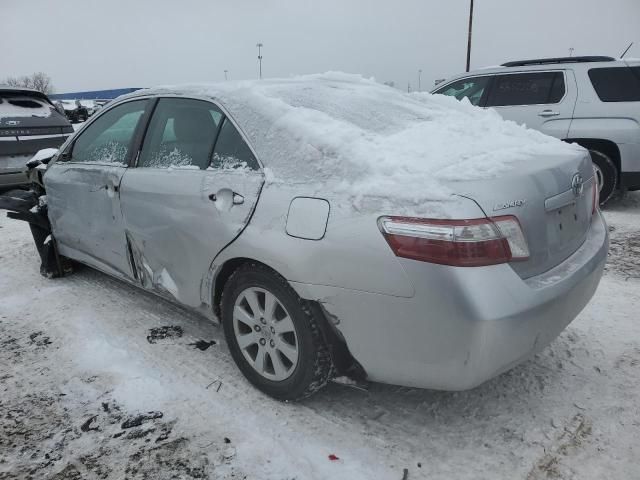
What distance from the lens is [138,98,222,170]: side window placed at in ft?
9.09

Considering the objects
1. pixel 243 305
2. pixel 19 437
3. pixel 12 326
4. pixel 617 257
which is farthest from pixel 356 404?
pixel 617 257

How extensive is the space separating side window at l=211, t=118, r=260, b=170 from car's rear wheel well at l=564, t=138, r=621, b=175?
5076 mm

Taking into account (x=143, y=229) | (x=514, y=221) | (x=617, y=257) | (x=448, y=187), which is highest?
(x=448, y=187)

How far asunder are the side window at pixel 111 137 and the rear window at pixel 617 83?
17.8 feet

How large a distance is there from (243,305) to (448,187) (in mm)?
1209

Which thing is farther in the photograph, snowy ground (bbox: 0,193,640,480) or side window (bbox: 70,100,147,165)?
side window (bbox: 70,100,147,165)

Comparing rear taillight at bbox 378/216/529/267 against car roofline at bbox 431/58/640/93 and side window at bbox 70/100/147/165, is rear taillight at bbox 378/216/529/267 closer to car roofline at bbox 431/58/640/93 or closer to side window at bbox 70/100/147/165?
side window at bbox 70/100/147/165

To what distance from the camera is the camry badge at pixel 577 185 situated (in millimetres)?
2381

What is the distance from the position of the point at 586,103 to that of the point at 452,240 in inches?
209

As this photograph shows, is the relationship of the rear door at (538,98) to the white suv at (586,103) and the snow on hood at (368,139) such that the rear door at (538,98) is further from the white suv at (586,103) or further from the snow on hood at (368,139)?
the snow on hood at (368,139)

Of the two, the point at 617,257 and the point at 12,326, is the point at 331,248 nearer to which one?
the point at 12,326

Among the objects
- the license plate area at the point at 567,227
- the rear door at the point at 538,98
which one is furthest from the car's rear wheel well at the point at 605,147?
the license plate area at the point at 567,227

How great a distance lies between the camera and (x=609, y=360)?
9.37 feet

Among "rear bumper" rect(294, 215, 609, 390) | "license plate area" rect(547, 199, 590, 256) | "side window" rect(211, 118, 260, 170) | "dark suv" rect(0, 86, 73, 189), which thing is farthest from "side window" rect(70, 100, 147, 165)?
"dark suv" rect(0, 86, 73, 189)
